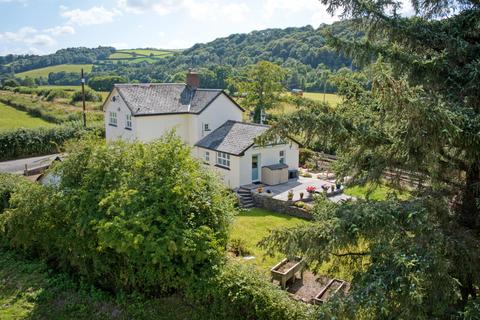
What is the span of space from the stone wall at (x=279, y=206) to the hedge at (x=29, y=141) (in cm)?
1999

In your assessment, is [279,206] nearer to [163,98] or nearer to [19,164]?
[163,98]

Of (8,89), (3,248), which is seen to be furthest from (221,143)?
(8,89)

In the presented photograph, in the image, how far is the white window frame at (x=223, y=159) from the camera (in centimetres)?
2627

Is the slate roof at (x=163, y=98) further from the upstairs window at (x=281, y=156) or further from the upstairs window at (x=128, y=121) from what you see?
the upstairs window at (x=281, y=156)

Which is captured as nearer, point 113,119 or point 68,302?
point 68,302

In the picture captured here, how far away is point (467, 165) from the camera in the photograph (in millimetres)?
6934

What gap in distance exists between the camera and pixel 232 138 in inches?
1073

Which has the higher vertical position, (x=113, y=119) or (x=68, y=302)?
(x=113, y=119)

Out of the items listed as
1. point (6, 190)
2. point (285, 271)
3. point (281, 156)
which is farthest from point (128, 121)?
point (285, 271)

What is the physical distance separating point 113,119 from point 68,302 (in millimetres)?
24529

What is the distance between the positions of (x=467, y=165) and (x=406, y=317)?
10.3 ft

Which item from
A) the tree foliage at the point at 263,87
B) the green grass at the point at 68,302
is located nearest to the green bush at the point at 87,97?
the tree foliage at the point at 263,87

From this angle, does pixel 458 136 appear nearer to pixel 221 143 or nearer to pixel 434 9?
pixel 434 9

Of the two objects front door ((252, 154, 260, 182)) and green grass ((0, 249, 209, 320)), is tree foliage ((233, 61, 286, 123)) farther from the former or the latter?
green grass ((0, 249, 209, 320))
